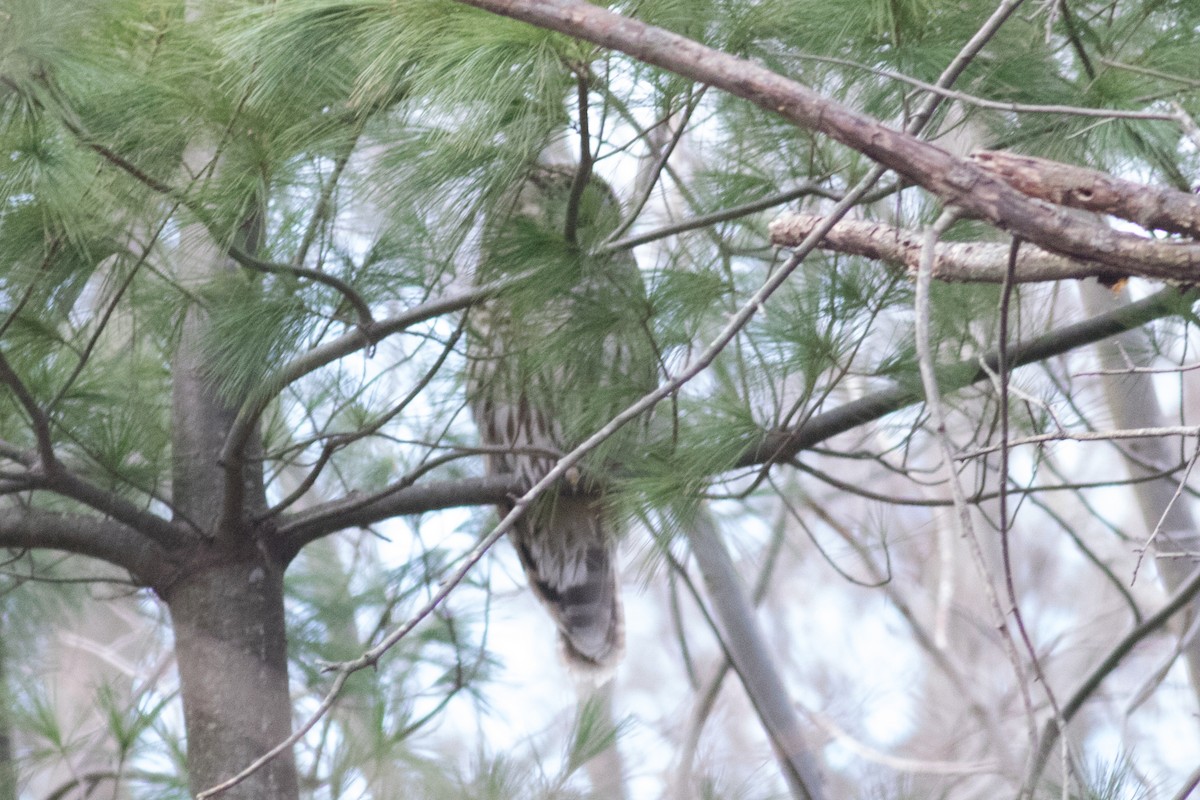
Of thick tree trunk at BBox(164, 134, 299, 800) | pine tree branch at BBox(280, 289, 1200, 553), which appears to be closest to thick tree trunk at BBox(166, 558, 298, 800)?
thick tree trunk at BBox(164, 134, 299, 800)

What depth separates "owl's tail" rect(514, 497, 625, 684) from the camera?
2996 millimetres

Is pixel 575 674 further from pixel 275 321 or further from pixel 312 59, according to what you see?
pixel 312 59

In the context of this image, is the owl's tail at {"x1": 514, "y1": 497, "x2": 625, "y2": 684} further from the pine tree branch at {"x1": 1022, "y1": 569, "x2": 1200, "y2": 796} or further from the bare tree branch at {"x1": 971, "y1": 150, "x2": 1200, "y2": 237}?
the bare tree branch at {"x1": 971, "y1": 150, "x2": 1200, "y2": 237}

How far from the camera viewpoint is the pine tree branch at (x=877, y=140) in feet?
3.65

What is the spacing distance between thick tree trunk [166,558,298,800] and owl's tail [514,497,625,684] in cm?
90

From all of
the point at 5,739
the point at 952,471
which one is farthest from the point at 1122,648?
the point at 5,739

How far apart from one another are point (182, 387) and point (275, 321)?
60 centimetres

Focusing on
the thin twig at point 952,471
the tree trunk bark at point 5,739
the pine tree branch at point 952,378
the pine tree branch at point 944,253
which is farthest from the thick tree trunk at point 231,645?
the thin twig at point 952,471

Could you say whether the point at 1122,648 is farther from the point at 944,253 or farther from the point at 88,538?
the point at 88,538

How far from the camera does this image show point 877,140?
3.71 ft

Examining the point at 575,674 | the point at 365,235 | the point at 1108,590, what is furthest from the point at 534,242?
the point at 1108,590

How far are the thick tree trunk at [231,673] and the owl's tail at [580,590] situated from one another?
2.94ft

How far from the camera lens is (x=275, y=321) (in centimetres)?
179

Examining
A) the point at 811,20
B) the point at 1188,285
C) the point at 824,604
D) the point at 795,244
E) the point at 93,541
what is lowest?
the point at 1188,285
